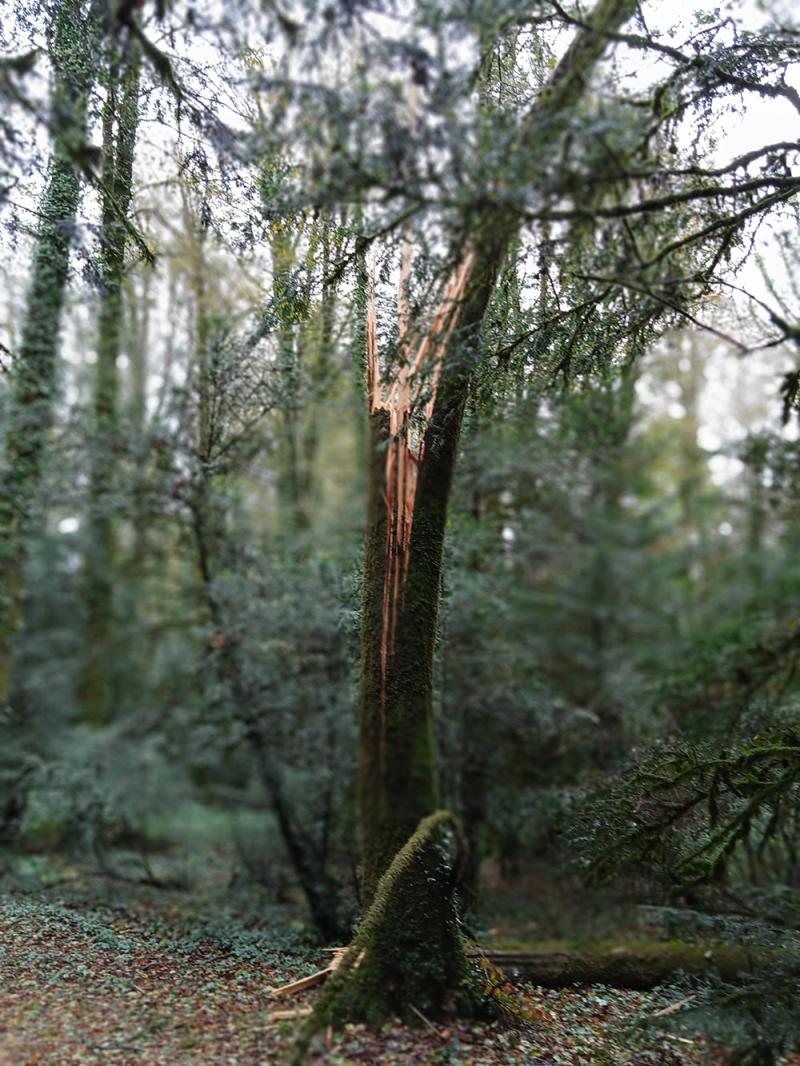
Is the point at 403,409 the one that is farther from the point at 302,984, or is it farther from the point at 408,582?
the point at 302,984

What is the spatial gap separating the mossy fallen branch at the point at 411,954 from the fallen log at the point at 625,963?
44.6 inches

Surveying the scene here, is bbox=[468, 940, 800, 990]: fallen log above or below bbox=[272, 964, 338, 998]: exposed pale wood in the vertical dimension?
below

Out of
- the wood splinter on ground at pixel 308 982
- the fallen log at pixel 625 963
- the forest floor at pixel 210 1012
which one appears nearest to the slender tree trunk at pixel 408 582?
the wood splinter on ground at pixel 308 982

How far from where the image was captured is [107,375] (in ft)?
41.9

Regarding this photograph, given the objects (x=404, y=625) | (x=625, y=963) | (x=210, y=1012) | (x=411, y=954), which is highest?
(x=404, y=625)

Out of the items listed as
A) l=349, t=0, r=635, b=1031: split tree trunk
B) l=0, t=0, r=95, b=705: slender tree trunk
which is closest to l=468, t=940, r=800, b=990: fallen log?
l=349, t=0, r=635, b=1031: split tree trunk

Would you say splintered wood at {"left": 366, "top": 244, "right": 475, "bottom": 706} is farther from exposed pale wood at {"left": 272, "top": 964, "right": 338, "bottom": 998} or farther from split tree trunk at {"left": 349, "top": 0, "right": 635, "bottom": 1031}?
exposed pale wood at {"left": 272, "top": 964, "right": 338, "bottom": 998}

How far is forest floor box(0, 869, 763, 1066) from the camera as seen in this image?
381 cm

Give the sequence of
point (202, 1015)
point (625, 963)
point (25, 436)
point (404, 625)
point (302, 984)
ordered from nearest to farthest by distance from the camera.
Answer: point (202, 1015)
point (302, 984)
point (404, 625)
point (625, 963)
point (25, 436)

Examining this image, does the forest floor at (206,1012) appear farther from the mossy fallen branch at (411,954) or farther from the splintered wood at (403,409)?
the splintered wood at (403,409)

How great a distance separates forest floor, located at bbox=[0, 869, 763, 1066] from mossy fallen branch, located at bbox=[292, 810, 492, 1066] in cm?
12

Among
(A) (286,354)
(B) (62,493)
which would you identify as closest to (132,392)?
(B) (62,493)

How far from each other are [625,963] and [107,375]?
1111 centimetres

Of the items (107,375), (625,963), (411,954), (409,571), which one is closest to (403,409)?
(409,571)
